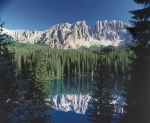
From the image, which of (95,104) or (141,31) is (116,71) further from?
(141,31)

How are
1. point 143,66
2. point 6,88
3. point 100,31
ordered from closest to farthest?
point 143,66
point 6,88
point 100,31

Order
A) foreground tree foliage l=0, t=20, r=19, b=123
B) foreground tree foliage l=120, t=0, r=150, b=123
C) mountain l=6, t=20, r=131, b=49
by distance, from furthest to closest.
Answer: mountain l=6, t=20, r=131, b=49
foreground tree foliage l=0, t=20, r=19, b=123
foreground tree foliage l=120, t=0, r=150, b=123

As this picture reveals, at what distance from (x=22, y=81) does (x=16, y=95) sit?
580 millimetres

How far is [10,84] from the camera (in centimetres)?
529

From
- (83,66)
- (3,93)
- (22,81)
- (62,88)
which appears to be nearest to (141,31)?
(22,81)

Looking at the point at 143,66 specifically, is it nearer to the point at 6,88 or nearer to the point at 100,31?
the point at 6,88

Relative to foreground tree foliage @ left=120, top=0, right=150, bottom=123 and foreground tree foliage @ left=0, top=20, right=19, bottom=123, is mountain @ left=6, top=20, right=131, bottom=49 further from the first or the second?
foreground tree foliage @ left=0, top=20, right=19, bottom=123

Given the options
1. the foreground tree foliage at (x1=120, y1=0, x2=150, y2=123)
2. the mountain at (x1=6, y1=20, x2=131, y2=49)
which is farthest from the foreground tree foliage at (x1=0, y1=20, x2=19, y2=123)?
the foreground tree foliage at (x1=120, y1=0, x2=150, y2=123)

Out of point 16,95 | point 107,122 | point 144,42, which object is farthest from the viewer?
point 107,122

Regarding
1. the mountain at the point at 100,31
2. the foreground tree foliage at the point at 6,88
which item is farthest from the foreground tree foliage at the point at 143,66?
the foreground tree foliage at the point at 6,88

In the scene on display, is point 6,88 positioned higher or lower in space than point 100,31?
lower

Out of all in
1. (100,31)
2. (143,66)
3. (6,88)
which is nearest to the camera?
(143,66)

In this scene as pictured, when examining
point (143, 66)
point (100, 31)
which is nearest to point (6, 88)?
point (143, 66)

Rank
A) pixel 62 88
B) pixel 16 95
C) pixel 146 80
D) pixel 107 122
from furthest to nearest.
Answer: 1. pixel 62 88
2. pixel 107 122
3. pixel 16 95
4. pixel 146 80
